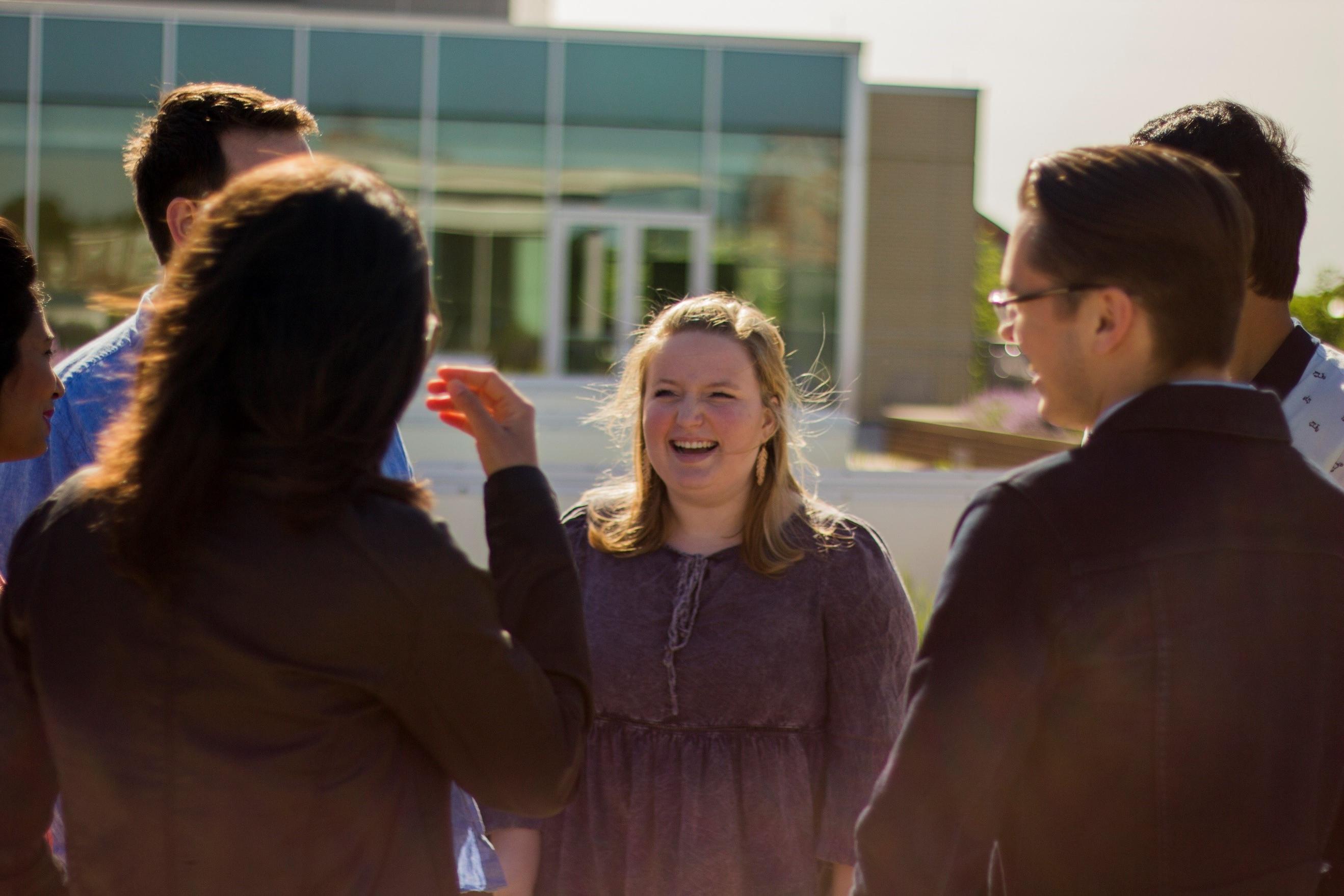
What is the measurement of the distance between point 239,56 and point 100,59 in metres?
1.79

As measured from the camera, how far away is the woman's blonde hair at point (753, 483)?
2.67 meters

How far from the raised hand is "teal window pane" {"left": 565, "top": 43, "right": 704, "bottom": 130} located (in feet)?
54.4

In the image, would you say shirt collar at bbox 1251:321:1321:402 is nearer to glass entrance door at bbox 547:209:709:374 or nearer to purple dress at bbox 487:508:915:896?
purple dress at bbox 487:508:915:896

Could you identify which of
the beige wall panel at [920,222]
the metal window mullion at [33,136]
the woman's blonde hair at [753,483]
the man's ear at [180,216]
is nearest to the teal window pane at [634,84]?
the beige wall panel at [920,222]

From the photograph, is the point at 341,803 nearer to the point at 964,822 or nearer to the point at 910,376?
the point at 964,822

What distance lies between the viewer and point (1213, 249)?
1.46 m

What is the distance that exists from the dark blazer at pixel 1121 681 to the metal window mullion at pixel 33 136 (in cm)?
1808

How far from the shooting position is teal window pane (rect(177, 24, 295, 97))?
17.1m

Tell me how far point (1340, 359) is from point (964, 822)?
4.07 feet

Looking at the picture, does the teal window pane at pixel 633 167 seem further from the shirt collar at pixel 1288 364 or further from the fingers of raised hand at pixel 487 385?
the fingers of raised hand at pixel 487 385

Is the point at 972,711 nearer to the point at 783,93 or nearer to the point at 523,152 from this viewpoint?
the point at 523,152

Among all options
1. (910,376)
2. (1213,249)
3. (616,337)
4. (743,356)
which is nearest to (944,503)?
(743,356)

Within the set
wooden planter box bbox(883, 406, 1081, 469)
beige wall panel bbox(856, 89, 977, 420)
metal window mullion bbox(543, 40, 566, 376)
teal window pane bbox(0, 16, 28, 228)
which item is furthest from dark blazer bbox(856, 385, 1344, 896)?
beige wall panel bbox(856, 89, 977, 420)

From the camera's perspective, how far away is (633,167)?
17.9 meters
